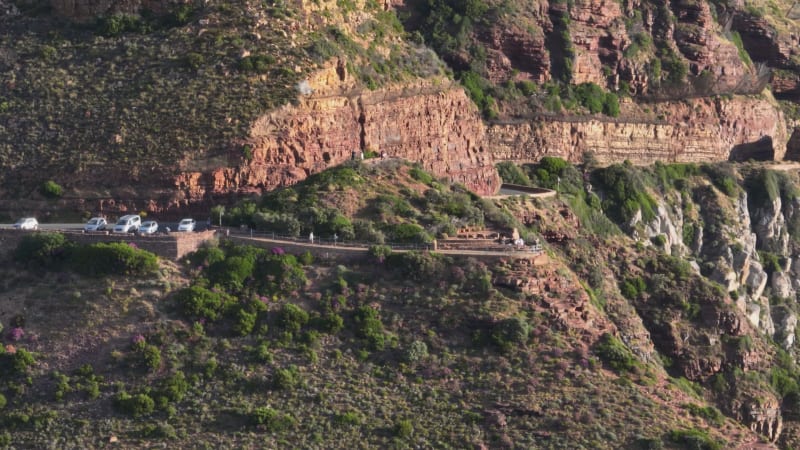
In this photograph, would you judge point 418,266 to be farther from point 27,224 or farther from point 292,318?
point 27,224

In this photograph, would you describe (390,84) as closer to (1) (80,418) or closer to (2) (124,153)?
(2) (124,153)

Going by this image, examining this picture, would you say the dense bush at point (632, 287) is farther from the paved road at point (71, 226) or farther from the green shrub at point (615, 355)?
the paved road at point (71, 226)

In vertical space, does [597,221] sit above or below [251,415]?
above

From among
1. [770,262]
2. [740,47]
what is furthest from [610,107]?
[740,47]

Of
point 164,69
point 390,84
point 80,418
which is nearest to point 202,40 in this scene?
point 164,69

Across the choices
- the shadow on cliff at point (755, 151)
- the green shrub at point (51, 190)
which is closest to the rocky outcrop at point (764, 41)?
the shadow on cliff at point (755, 151)
